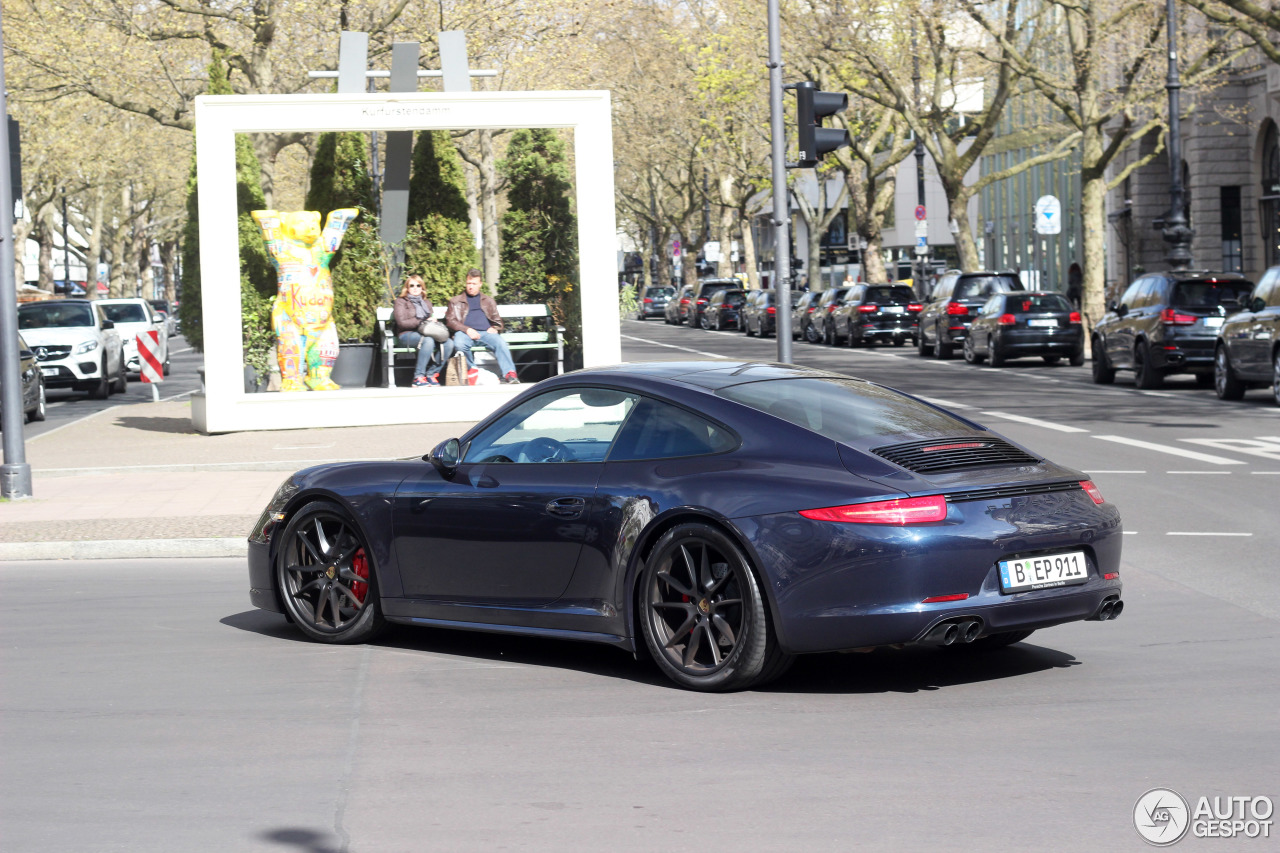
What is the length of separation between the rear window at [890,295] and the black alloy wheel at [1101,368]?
1717 centimetres

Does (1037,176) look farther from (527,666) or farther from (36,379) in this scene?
(527,666)

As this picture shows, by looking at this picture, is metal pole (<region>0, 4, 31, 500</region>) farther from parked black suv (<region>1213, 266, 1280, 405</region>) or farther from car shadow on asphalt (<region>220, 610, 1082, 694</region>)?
parked black suv (<region>1213, 266, 1280, 405</region>)

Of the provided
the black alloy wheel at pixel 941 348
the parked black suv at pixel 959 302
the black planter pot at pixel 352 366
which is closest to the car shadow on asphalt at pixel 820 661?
the black planter pot at pixel 352 366

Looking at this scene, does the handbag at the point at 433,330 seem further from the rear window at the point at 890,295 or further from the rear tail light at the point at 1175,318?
the rear window at the point at 890,295

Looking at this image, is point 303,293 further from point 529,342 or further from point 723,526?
point 723,526

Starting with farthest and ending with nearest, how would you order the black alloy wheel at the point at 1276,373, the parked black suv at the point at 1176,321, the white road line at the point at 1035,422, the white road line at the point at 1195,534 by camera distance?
the parked black suv at the point at 1176,321
the black alloy wheel at the point at 1276,373
the white road line at the point at 1035,422
the white road line at the point at 1195,534

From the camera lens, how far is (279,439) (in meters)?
20.7

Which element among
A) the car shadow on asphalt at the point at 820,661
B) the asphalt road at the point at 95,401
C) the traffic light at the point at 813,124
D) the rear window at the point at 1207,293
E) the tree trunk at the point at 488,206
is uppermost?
the tree trunk at the point at 488,206

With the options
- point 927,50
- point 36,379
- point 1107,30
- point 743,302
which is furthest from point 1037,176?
point 36,379

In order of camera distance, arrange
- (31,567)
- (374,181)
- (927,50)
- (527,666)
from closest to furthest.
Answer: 1. (527,666)
2. (31,567)
3. (374,181)
4. (927,50)

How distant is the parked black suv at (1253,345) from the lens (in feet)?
70.9

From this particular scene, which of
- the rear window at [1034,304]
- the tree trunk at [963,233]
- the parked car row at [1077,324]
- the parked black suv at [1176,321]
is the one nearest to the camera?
the parked car row at [1077,324]

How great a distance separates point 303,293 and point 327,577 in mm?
14817

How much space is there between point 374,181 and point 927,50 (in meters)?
23.2
